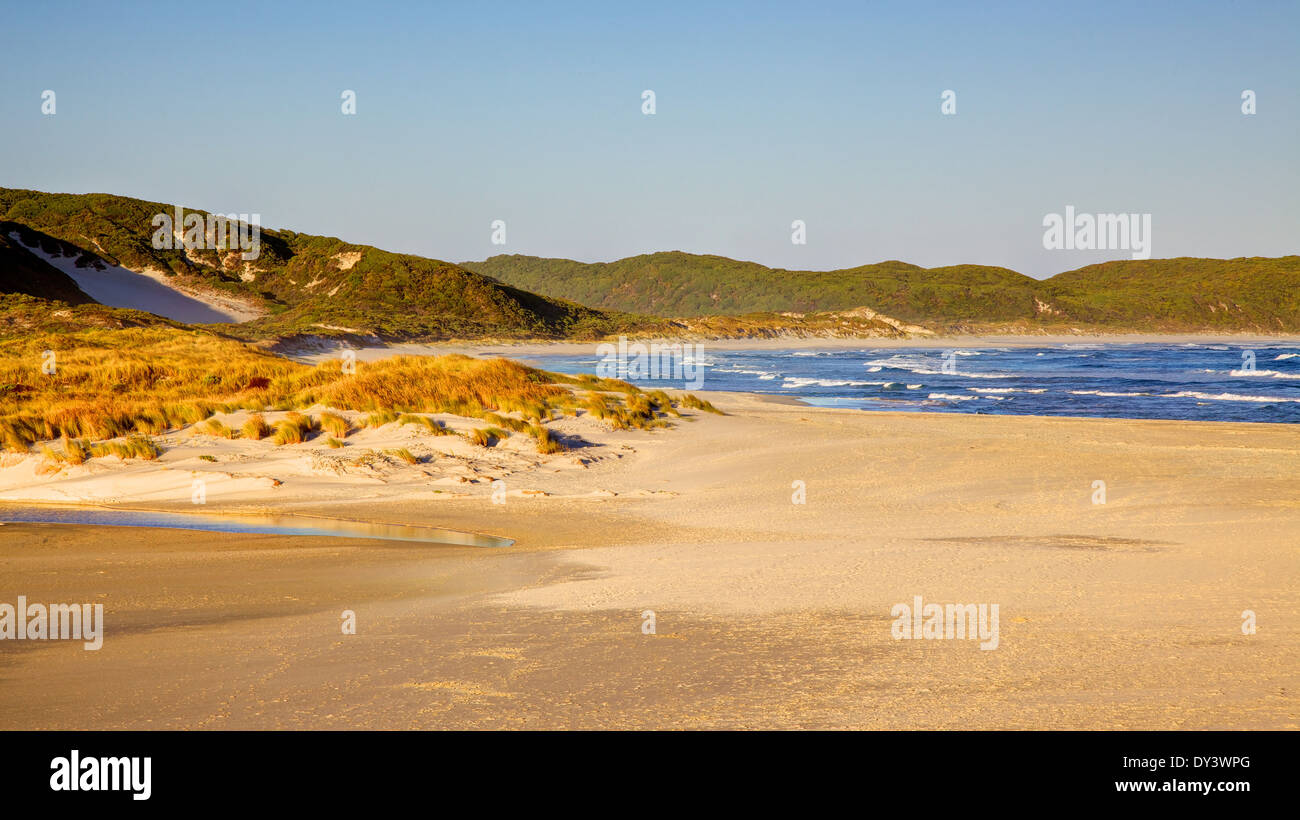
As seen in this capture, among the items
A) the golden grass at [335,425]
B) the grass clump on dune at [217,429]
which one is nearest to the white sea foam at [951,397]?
the golden grass at [335,425]

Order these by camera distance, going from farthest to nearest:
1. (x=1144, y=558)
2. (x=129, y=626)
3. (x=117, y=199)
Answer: (x=117, y=199)
(x=1144, y=558)
(x=129, y=626)

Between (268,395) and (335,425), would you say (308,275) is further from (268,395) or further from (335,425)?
(335,425)

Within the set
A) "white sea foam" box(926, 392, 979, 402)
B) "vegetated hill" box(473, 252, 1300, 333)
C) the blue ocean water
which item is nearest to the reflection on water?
the blue ocean water

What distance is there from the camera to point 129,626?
6180 millimetres

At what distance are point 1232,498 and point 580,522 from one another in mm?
7487

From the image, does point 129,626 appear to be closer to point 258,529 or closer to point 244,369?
point 258,529

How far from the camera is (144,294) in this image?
7988cm

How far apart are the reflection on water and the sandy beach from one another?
0.42m

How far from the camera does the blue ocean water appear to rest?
99.7ft

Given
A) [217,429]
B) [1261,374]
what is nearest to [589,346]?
[1261,374]

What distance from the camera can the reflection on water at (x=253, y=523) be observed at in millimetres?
9914

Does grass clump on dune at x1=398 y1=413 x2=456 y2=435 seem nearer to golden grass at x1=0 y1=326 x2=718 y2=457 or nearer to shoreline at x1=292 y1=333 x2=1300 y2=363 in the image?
golden grass at x1=0 y1=326 x2=718 y2=457

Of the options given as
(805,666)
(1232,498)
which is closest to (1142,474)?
(1232,498)

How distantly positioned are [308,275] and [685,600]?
99054 mm
